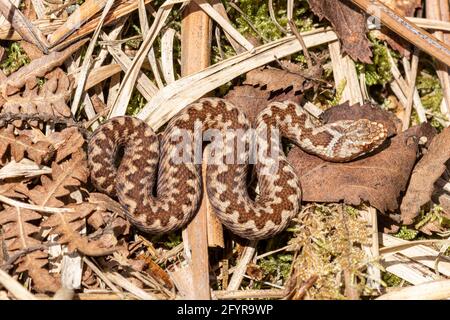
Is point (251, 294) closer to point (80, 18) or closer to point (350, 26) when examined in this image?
point (350, 26)

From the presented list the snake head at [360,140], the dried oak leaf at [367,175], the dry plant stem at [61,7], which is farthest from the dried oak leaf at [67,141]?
the snake head at [360,140]

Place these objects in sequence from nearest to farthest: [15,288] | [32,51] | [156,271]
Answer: [15,288]
[156,271]
[32,51]

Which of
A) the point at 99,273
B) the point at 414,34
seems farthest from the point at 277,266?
the point at 414,34

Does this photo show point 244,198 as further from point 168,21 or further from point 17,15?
point 17,15

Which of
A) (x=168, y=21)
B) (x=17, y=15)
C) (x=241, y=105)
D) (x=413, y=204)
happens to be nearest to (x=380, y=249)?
(x=413, y=204)

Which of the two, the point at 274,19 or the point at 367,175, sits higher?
the point at 274,19

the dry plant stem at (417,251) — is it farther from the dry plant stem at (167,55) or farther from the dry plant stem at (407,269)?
the dry plant stem at (167,55)
